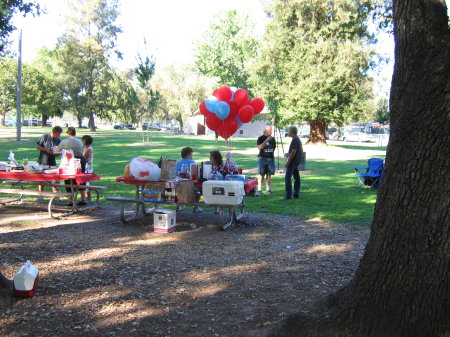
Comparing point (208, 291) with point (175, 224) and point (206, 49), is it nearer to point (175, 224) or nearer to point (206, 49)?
point (175, 224)

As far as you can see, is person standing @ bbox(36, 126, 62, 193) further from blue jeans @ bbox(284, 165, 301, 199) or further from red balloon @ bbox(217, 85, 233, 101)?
blue jeans @ bbox(284, 165, 301, 199)

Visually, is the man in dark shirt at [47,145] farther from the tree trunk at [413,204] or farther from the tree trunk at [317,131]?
the tree trunk at [317,131]

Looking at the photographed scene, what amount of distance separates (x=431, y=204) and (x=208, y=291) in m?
2.65

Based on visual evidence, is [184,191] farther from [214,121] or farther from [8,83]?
[8,83]

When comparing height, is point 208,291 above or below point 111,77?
below

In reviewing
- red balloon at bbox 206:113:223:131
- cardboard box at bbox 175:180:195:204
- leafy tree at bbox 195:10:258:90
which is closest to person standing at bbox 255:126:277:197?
red balloon at bbox 206:113:223:131

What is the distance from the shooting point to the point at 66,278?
4.86m

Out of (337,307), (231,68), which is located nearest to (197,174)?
(337,307)

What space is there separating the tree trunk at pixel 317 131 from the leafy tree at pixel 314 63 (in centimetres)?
152

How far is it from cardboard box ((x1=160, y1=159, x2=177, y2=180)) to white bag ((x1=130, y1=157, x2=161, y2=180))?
0.15 m

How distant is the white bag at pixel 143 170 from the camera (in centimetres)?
752

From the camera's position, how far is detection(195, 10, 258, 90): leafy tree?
50.3 metres

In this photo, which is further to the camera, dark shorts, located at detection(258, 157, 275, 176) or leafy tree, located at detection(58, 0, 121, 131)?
leafy tree, located at detection(58, 0, 121, 131)

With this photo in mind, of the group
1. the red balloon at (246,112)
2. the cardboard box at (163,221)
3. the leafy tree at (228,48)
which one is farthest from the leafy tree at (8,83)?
the cardboard box at (163,221)
